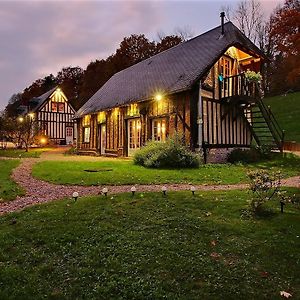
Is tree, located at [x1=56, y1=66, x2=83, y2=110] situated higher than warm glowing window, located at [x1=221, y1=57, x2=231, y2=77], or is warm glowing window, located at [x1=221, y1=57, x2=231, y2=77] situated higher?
tree, located at [x1=56, y1=66, x2=83, y2=110]

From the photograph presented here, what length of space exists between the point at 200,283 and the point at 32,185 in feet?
20.2

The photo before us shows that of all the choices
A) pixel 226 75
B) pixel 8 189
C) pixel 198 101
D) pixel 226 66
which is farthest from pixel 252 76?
pixel 8 189

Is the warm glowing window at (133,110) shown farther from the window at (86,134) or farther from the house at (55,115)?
the house at (55,115)

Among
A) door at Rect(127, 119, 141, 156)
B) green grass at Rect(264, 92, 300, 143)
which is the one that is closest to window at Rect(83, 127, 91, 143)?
door at Rect(127, 119, 141, 156)

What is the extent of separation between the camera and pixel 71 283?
10.6ft

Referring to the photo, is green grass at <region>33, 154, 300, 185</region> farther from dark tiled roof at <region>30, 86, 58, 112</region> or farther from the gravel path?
dark tiled roof at <region>30, 86, 58, 112</region>

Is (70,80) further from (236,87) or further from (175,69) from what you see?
(236,87)

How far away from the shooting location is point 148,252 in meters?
3.84

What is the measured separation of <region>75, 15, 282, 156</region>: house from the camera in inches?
508

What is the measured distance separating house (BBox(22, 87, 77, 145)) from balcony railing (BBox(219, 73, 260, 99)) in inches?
960

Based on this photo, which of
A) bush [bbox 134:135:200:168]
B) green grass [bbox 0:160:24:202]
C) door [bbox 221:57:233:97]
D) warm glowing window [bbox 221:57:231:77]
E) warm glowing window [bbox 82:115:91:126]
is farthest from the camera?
warm glowing window [bbox 82:115:91:126]

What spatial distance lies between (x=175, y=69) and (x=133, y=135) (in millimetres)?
4014

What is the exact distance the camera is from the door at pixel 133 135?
15.9 meters

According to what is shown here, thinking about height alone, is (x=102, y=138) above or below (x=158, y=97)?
below
